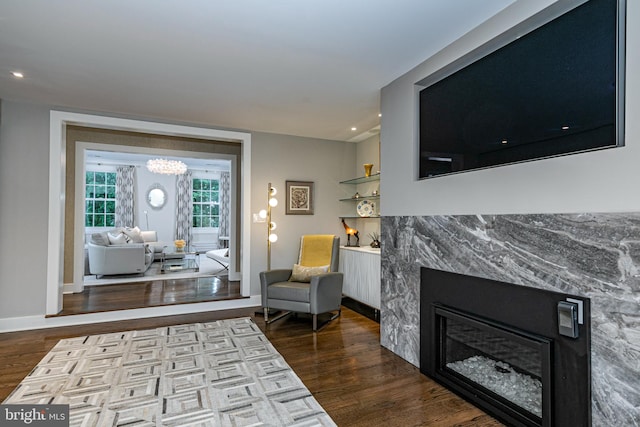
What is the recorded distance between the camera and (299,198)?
16.3ft

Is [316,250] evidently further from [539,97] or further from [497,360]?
[539,97]

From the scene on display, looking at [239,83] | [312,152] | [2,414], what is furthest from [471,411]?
[312,152]

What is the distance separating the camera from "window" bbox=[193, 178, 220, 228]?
1019cm

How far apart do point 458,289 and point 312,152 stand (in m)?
3.34

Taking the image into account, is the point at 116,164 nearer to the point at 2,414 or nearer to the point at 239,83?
the point at 239,83

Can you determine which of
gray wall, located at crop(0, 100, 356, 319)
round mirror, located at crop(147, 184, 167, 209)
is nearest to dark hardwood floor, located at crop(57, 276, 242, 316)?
gray wall, located at crop(0, 100, 356, 319)

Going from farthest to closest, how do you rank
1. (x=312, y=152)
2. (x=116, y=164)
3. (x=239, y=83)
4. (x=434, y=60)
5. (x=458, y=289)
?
(x=116, y=164)
(x=312, y=152)
(x=239, y=83)
(x=434, y=60)
(x=458, y=289)

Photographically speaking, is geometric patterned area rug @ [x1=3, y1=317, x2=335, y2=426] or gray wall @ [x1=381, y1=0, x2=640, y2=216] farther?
geometric patterned area rug @ [x1=3, y1=317, x2=335, y2=426]

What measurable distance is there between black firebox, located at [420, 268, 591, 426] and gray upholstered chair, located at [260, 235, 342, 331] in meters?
1.34

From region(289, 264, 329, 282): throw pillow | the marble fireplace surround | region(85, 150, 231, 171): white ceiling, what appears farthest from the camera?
region(85, 150, 231, 171): white ceiling

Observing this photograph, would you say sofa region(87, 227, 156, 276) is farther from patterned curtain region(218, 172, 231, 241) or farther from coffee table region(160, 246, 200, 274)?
patterned curtain region(218, 172, 231, 241)

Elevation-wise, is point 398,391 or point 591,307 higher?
point 591,307

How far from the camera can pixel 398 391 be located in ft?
7.66

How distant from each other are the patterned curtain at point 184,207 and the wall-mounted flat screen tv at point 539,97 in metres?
8.77
